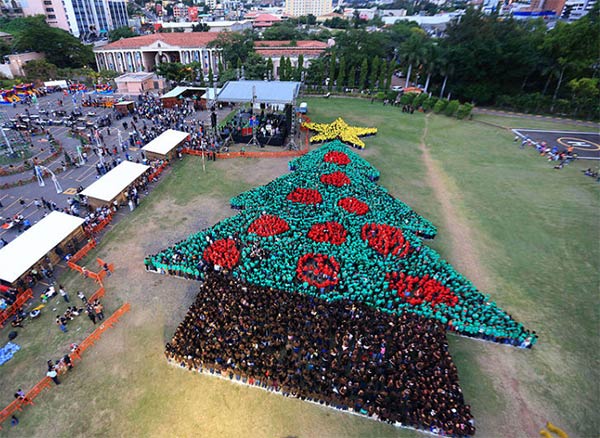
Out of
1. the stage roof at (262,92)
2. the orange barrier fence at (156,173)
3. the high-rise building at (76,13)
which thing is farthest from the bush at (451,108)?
the high-rise building at (76,13)

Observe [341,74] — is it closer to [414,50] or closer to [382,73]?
[382,73]

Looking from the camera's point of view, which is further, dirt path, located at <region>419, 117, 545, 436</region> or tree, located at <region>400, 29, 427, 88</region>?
tree, located at <region>400, 29, 427, 88</region>

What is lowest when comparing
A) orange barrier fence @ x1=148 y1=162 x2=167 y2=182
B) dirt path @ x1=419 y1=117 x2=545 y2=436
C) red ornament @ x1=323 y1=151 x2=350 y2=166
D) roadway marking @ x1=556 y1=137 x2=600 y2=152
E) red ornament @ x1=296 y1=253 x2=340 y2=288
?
dirt path @ x1=419 y1=117 x2=545 y2=436

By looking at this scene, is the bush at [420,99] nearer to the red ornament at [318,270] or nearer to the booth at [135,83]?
the red ornament at [318,270]

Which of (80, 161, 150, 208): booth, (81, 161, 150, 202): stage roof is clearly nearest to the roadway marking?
(81, 161, 150, 202): stage roof

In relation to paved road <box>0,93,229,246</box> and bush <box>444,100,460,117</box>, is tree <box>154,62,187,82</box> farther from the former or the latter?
bush <box>444,100,460,117</box>

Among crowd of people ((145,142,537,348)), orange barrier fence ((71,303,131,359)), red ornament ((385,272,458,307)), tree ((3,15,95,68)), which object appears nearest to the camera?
orange barrier fence ((71,303,131,359))

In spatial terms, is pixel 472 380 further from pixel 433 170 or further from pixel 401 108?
pixel 401 108
